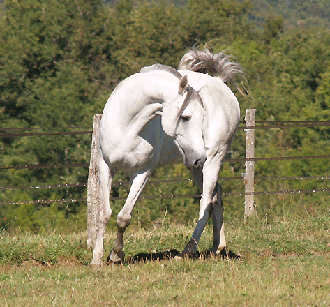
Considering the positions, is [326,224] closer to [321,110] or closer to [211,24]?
[321,110]

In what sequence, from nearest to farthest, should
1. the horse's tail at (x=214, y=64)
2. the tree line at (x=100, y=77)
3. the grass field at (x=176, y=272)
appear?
the grass field at (x=176, y=272), the horse's tail at (x=214, y=64), the tree line at (x=100, y=77)

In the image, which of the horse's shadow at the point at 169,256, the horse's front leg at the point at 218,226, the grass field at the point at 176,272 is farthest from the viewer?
the horse's front leg at the point at 218,226

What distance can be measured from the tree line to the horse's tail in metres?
13.3

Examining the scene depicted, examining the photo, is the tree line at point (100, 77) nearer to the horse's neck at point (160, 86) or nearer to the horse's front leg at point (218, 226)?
the horse's front leg at point (218, 226)

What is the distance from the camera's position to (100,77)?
3541 cm

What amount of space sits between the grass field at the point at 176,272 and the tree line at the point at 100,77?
12.9 m

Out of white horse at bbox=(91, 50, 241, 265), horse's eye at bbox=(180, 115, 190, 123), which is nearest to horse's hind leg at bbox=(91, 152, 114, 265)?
white horse at bbox=(91, 50, 241, 265)

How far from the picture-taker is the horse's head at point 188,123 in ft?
15.9

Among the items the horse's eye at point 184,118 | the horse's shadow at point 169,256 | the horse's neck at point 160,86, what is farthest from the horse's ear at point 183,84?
the horse's shadow at point 169,256

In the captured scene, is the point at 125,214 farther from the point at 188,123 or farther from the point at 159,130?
the point at 188,123

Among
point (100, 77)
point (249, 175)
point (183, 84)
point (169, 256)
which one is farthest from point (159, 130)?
point (100, 77)

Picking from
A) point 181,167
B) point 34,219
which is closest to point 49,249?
point 34,219

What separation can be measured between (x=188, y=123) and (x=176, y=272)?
1.37 meters

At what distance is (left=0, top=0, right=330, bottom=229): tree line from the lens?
83.5 feet
